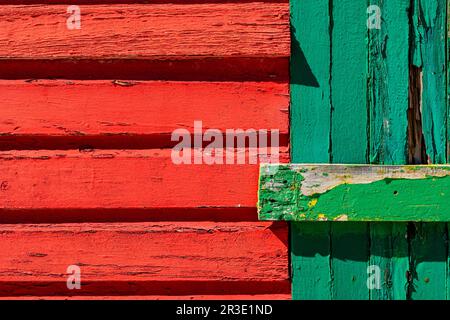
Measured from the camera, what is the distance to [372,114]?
5.96ft

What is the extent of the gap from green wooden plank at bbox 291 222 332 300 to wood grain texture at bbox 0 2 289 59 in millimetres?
575

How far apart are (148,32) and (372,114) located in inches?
30.3

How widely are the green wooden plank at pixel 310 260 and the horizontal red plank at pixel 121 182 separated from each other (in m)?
0.19

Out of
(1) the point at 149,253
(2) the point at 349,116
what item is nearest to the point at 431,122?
(2) the point at 349,116

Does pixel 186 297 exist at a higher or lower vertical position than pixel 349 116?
lower

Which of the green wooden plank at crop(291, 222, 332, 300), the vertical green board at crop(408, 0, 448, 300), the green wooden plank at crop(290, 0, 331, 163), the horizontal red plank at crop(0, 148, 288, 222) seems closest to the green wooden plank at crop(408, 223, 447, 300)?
the vertical green board at crop(408, 0, 448, 300)

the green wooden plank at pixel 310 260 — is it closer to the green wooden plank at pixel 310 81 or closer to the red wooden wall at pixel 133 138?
the red wooden wall at pixel 133 138

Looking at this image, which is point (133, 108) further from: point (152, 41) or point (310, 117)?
point (310, 117)

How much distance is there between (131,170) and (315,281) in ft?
2.31

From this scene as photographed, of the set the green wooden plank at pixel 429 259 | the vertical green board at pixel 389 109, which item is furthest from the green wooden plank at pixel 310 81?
the green wooden plank at pixel 429 259

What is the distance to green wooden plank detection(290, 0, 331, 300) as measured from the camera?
1812 millimetres

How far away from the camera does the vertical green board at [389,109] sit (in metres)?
1.80

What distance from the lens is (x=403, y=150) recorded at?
5.96 ft

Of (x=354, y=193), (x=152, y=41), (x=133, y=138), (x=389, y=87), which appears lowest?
(x=354, y=193)
